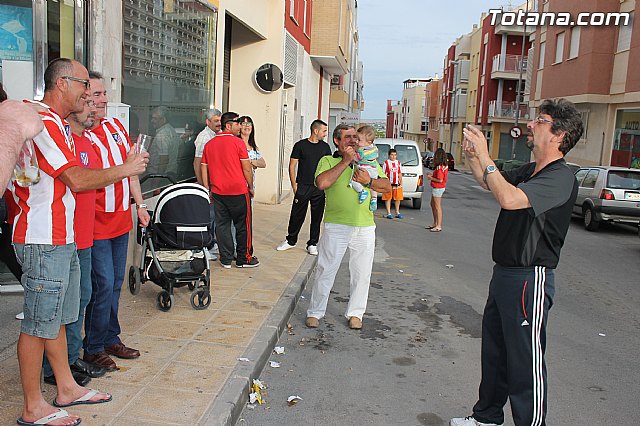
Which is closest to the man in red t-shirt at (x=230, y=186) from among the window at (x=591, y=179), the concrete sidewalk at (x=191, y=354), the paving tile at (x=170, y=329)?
the concrete sidewalk at (x=191, y=354)

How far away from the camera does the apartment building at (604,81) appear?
24.1m

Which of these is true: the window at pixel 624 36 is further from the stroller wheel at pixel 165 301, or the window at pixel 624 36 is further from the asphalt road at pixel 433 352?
the stroller wheel at pixel 165 301

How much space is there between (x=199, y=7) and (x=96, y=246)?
6.20 metres

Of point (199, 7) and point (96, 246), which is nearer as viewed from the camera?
point (96, 246)

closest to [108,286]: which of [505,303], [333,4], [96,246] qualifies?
[96,246]

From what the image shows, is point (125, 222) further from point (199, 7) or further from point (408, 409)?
point (199, 7)

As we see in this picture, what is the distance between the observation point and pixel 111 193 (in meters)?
4.58

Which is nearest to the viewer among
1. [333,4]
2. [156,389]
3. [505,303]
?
[505,303]

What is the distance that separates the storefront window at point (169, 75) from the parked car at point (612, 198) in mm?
9732

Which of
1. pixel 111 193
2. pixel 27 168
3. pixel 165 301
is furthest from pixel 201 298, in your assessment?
pixel 27 168

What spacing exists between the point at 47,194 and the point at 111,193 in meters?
1.13

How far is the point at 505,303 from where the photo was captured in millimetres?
3777

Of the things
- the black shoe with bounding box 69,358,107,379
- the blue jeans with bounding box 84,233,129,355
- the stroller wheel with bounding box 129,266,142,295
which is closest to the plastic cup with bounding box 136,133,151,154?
the blue jeans with bounding box 84,233,129,355

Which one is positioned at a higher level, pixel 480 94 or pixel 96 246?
pixel 480 94
